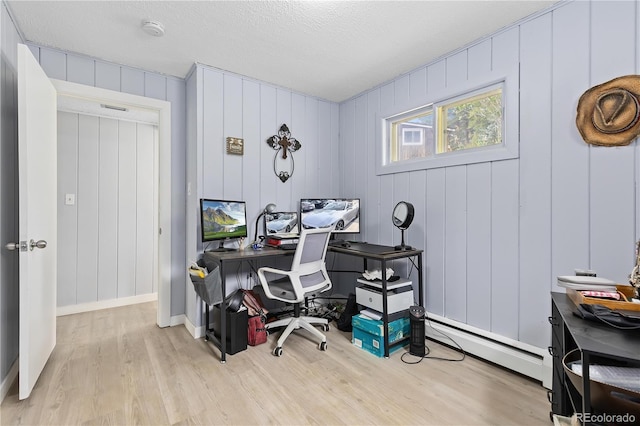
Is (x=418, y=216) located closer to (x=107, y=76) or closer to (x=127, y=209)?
(x=107, y=76)

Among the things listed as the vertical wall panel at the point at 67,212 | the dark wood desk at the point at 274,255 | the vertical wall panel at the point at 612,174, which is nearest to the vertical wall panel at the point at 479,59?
the vertical wall panel at the point at 612,174

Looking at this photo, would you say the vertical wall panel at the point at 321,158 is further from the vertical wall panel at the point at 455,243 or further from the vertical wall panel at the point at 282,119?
the vertical wall panel at the point at 455,243

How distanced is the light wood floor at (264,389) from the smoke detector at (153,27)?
2.35 meters

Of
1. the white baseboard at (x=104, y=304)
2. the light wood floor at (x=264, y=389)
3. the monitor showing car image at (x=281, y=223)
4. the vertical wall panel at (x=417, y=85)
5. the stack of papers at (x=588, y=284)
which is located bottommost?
the light wood floor at (x=264, y=389)

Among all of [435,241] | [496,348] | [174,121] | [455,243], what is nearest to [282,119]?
[174,121]

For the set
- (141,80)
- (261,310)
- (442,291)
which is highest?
(141,80)

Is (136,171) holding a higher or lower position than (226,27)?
lower

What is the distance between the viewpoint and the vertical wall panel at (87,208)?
3320 mm

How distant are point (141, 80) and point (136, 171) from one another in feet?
4.16

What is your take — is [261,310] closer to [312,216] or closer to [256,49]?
[312,216]

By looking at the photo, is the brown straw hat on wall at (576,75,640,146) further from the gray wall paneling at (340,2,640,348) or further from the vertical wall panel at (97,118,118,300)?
the vertical wall panel at (97,118,118,300)

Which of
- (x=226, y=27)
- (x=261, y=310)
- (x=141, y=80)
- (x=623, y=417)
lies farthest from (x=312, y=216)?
(x=623, y=417)

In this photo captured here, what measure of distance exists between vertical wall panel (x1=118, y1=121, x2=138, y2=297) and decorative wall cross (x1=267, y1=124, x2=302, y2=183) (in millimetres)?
1772

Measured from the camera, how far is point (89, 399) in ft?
5.84
